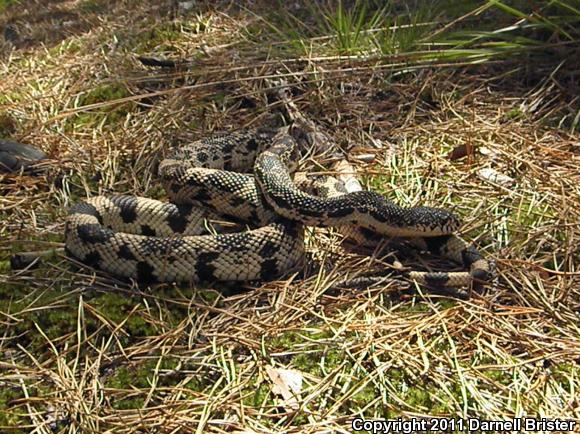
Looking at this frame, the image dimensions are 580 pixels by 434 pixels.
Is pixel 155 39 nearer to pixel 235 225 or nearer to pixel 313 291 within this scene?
pixel 235 225

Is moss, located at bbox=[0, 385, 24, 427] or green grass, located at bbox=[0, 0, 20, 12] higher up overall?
green grass, located at bbox=[0, 0, 20, 12]

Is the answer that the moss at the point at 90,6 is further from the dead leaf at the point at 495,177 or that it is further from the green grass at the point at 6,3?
the dead leaf at the point at 495,177

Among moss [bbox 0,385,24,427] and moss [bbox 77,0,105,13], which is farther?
moss [bbox 77,0,105,13]

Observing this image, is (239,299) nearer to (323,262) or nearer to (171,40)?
(323,262)

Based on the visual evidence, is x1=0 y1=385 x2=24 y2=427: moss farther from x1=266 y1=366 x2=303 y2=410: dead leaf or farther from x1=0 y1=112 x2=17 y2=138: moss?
x1=0 y1=112 x2=17 y2=138: moss

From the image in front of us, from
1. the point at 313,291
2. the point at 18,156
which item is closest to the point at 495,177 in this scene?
the point at 313,291

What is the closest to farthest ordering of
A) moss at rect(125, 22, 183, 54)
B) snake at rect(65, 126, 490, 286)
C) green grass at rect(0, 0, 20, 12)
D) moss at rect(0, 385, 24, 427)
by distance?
moss at rect(0, 385, 24, 427)
snake at rect(65, 126, 490, 286)
moss at rect(125, 22, 183, 54)
green grass at rect(0, 0, 20, 12)

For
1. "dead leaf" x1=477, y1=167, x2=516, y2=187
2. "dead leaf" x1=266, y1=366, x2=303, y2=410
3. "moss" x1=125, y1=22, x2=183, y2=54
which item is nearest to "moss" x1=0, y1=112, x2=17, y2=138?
"moss" x1=125, y1=22, x2=183, y2=54
